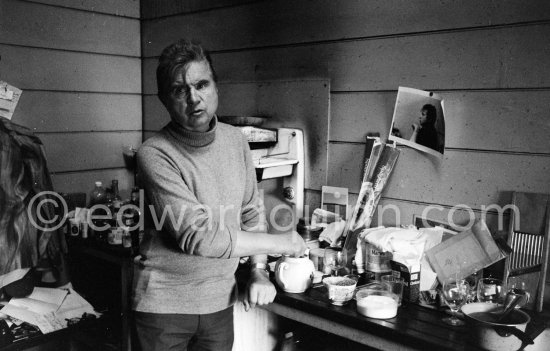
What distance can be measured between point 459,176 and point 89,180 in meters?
2.28

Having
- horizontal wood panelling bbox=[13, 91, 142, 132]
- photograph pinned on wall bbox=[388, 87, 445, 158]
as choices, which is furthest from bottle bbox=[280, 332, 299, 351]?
horizontal wood panelling bbox=[13, 91, 142, 132]

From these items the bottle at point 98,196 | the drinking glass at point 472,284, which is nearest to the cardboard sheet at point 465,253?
the drinking glass at point 472,284

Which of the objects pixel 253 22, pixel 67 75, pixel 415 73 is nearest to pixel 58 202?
pixel 67 75

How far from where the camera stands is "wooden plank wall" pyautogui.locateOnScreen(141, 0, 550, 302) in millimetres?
1808

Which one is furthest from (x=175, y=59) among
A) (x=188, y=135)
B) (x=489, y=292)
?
(x=489, y=292)

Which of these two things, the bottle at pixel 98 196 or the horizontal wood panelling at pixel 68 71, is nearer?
the horizontal wood panelling at pixel 68 71

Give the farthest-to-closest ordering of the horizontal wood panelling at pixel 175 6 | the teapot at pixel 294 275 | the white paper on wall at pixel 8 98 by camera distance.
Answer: the horizontal wood panelling at pixel 175 6, the white paper on wall at pixel 8 98, the teapot at pixel 294 275

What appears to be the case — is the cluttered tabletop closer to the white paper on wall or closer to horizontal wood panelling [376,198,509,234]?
horizontal wood panelling [376,198,509,234]

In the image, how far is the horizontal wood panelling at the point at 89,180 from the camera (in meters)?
3.02

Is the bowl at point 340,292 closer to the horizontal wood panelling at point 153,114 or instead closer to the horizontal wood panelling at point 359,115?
the horizontal wood panelling at point 359,115

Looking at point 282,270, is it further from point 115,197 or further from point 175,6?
point 175,6

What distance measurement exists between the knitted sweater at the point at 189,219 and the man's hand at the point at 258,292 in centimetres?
6

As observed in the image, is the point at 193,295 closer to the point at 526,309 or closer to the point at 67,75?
the point at 526,309

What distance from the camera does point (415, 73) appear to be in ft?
6.78
